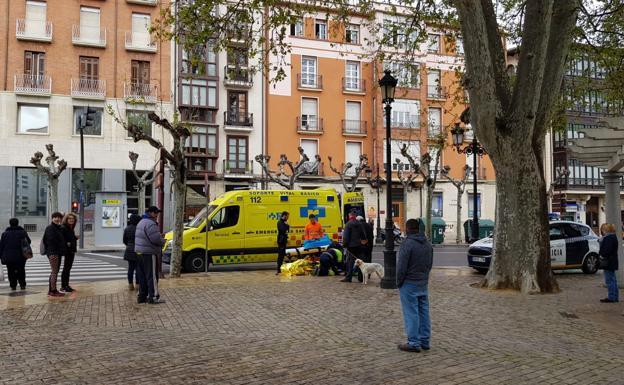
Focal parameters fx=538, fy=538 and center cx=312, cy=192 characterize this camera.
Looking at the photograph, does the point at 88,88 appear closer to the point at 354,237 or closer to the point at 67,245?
the point at 67,245

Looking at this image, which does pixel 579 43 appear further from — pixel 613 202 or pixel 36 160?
pixel 36 160

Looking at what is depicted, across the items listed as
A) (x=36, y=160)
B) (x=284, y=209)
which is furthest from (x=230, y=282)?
(x=36, y=160)

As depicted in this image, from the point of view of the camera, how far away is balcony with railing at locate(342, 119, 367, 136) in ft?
140

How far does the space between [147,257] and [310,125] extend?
32.3 meters

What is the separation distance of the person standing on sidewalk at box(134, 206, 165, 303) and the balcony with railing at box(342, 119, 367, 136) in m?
33.3

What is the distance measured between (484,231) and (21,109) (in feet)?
101

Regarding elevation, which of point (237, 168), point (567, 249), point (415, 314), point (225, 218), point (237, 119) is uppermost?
point (237, 119)

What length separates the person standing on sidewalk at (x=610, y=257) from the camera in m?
10.3

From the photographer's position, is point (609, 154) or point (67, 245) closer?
point (67, 245)

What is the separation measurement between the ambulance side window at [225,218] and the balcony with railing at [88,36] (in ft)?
79.0

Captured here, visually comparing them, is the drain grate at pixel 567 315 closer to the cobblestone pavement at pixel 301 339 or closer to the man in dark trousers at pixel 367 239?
the cobblestone pavement at pixel 301 339

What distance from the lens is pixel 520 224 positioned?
1172 cm

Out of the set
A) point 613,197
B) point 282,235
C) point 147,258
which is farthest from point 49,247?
point 613,197

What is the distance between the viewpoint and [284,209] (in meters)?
17.8
